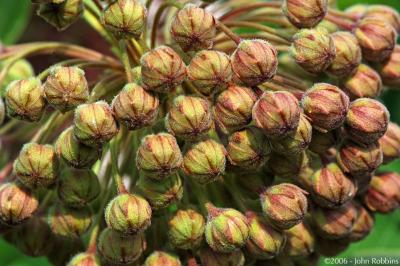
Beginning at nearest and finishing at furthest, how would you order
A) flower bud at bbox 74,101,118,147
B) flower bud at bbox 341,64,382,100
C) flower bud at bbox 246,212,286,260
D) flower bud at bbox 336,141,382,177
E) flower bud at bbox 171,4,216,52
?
flower bud at bbox 74,101,118,147 → flower bud at bbox 171,4,216,52 → flower bud at bbox 246,212,286,260 → flower bud at bbox 336,141,382,177 → flower bud at bbox 341,64,382,100

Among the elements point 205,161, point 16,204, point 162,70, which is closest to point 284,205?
point 205,161

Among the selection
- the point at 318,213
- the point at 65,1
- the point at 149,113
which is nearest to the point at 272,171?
the point at 318,213

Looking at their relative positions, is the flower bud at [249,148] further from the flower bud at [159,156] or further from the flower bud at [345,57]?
the flower bud at [345,57]

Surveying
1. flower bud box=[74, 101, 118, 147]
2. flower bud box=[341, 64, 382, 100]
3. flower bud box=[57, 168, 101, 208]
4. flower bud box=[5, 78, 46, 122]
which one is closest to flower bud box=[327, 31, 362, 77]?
flower bud box=[341, 64, 382, 100]

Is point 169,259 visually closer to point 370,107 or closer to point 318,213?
point 318,213

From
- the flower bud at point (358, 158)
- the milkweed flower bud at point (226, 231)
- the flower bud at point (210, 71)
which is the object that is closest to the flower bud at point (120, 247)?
the milkweed flower bud at point (226, 231)

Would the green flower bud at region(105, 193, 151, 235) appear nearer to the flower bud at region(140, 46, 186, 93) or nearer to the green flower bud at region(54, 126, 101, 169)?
the green flower bud at region(54, 126, 101, 169)

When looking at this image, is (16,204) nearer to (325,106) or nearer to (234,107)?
(234,107)
